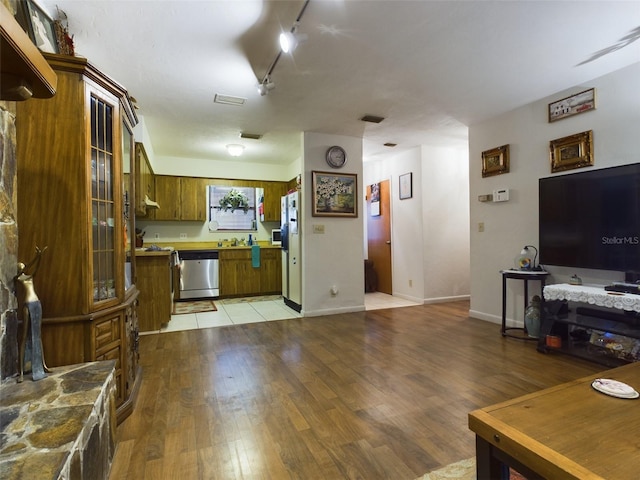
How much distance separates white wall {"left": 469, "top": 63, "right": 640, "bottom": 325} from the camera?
282 cm

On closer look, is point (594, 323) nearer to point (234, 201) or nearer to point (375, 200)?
point (375, 200)

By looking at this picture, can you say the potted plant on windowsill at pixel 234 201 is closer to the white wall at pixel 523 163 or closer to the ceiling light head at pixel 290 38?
the white wall at pixel 523 163

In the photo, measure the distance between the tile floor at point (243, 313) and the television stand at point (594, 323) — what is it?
7.52 ft

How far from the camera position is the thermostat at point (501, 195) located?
3778 mm

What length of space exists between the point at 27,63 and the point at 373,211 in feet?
19.2

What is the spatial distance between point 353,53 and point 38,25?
1985mm

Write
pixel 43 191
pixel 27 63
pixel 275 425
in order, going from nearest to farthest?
1. pixel 27 63
2. pixel 43 191
3. pixel 275 425

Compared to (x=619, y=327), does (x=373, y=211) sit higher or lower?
higher

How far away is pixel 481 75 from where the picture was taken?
2926mm

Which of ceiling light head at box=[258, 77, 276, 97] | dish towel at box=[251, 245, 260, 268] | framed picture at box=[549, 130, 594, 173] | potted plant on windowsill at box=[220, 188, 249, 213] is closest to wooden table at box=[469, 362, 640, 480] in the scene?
framed picture at box=[549, 130, 594, 173]

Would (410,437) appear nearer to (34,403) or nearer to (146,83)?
(34,403)

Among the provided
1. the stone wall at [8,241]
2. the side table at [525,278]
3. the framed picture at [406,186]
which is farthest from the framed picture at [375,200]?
the stone wall at [8,241]

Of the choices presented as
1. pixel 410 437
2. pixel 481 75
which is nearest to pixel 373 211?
pixel 481 75

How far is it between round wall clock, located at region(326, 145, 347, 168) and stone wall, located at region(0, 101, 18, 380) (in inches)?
136
